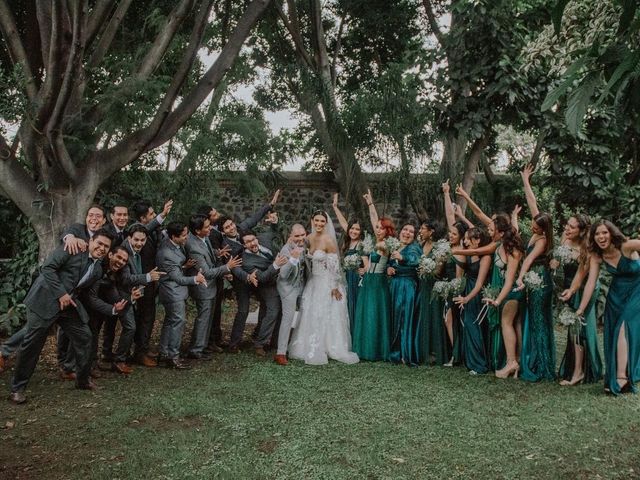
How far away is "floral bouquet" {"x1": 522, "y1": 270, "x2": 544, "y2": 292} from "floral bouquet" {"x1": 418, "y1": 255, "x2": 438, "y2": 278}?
1.06 meters

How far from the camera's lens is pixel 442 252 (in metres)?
6.57

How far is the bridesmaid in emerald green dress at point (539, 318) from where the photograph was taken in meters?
5.91

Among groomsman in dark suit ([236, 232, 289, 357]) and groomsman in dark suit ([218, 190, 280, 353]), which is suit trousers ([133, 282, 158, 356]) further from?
groomsman in dark suit ([236, 232, 289, 357])

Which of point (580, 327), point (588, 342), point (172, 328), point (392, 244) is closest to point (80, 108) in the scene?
point (172, 328)

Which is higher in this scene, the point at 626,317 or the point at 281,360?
the point at 626,317

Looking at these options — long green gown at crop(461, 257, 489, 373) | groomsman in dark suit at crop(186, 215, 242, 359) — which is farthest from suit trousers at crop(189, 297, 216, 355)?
long green gown at crop(461, 257, 489, 373)

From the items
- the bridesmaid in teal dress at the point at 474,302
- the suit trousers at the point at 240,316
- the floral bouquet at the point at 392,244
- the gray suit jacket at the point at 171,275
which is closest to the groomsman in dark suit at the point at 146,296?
the gray suit jacket at the point at 171,275

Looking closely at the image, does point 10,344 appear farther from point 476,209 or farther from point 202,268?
point 476,209

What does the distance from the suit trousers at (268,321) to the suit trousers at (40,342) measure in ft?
7.78

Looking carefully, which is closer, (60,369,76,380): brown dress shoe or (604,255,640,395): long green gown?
(604,255,640,395): long green gown

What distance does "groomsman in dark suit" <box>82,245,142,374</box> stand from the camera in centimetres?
551

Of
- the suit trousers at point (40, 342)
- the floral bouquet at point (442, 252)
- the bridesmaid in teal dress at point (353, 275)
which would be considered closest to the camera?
the suit trousers at point (40, 342)

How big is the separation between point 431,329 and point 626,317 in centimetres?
211

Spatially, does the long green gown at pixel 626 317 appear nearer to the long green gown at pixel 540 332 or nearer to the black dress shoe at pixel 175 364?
the long green gown at pixel 540 332
